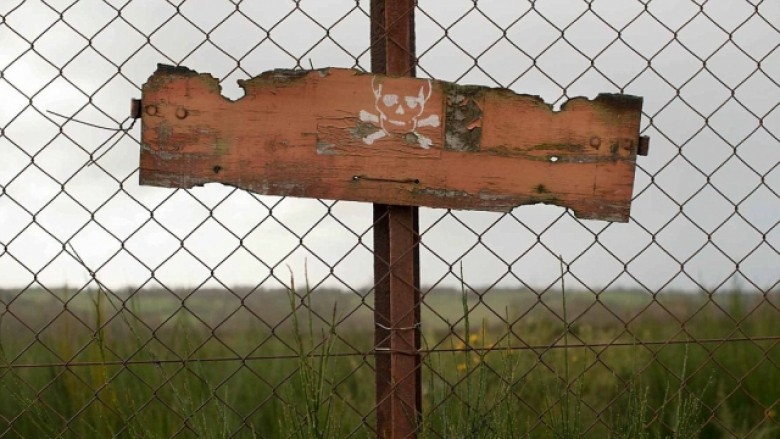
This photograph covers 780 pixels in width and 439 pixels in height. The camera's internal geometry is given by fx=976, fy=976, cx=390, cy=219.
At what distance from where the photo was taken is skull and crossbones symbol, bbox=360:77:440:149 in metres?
2.37

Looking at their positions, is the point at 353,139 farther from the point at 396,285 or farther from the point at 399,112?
the point at 396,285

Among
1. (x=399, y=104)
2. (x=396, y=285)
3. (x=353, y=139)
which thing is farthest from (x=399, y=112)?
(x=396, y=285)

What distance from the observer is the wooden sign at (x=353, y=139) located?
2.32 meters

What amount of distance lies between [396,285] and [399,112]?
0.42 meters

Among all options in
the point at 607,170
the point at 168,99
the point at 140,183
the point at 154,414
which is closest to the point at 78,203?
the point at 140,183

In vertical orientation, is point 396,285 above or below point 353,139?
below

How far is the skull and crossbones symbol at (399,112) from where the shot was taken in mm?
2369

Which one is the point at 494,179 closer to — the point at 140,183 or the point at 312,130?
the point at 312,130

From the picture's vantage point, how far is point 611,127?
2.53 m

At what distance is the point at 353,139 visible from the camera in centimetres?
236

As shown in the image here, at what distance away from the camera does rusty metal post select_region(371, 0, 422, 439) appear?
2.37 m

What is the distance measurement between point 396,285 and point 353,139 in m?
0.37

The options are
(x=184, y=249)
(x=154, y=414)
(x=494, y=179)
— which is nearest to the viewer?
(x=184, y=249)

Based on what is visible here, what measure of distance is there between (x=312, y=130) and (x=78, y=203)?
1.88ft
